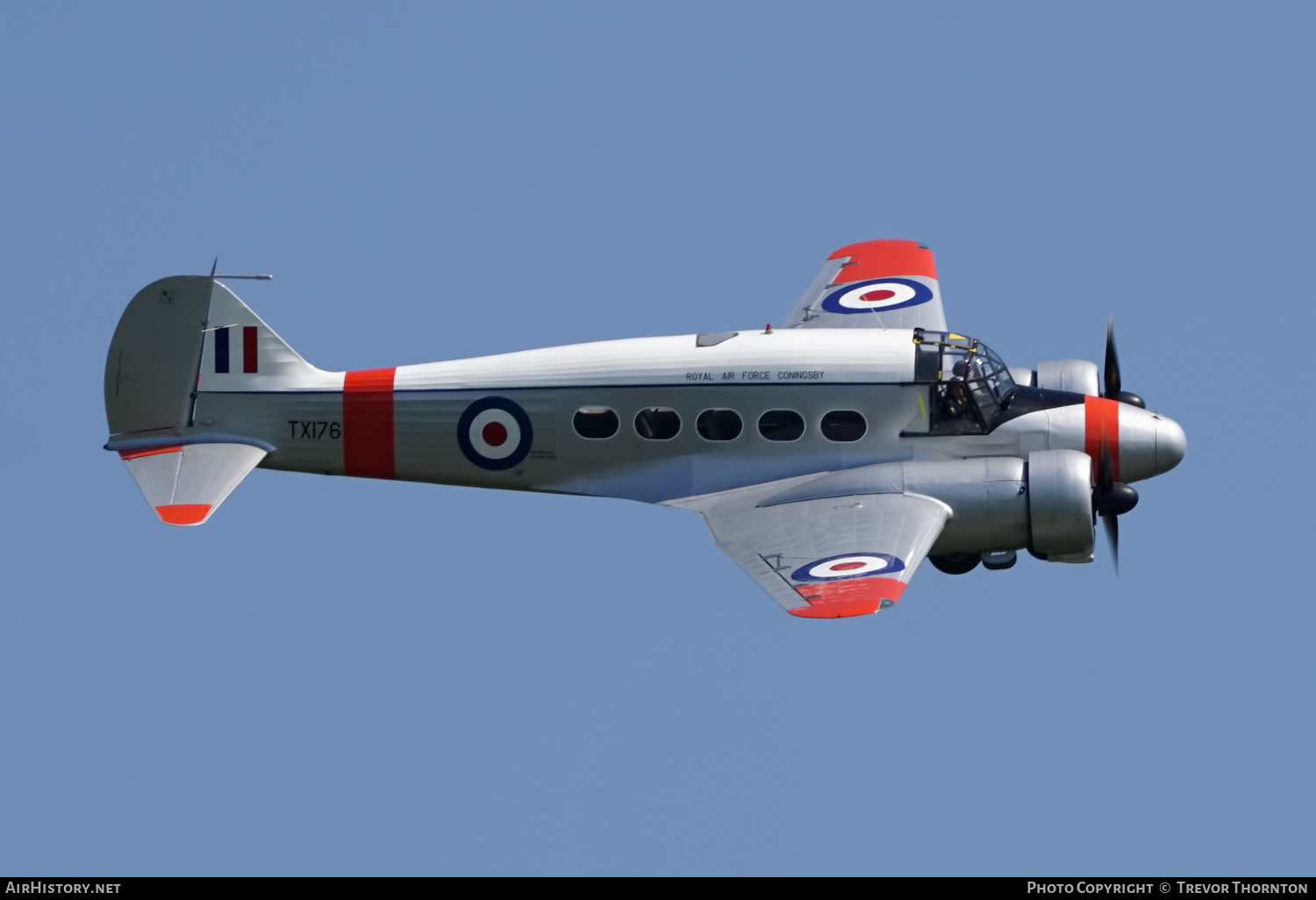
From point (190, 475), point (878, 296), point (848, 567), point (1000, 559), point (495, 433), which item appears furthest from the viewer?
point (878, 296)

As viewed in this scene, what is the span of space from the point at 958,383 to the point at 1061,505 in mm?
2535

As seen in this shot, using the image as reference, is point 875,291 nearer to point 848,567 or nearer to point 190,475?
point 848,567

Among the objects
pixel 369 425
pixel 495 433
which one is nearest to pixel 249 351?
pixel 369 425

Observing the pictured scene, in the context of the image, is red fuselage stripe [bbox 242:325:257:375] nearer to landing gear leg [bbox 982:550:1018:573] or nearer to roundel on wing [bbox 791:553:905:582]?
roundel on wing [bbox 791:553:905:582]

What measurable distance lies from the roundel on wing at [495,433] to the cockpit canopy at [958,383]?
5.88 m

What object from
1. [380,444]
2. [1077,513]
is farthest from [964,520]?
[380,444]

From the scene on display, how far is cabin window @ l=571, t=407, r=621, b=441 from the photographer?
116ft

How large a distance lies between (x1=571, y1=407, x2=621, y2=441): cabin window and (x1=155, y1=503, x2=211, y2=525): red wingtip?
18.0 ft

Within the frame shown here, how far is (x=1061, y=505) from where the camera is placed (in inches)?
1302

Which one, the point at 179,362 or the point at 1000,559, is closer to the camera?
the point at 1000,559

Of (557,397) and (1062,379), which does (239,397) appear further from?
(1062,379)

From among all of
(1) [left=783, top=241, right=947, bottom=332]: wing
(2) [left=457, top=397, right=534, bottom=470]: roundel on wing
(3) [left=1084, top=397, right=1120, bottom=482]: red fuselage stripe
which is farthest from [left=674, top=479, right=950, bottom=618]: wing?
(1) [left=783, top=241, right=947, bottom=332]: wing

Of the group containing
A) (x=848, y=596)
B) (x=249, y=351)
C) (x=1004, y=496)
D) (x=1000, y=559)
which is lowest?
(x=848, y=596)

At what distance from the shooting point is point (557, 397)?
35.5 m
